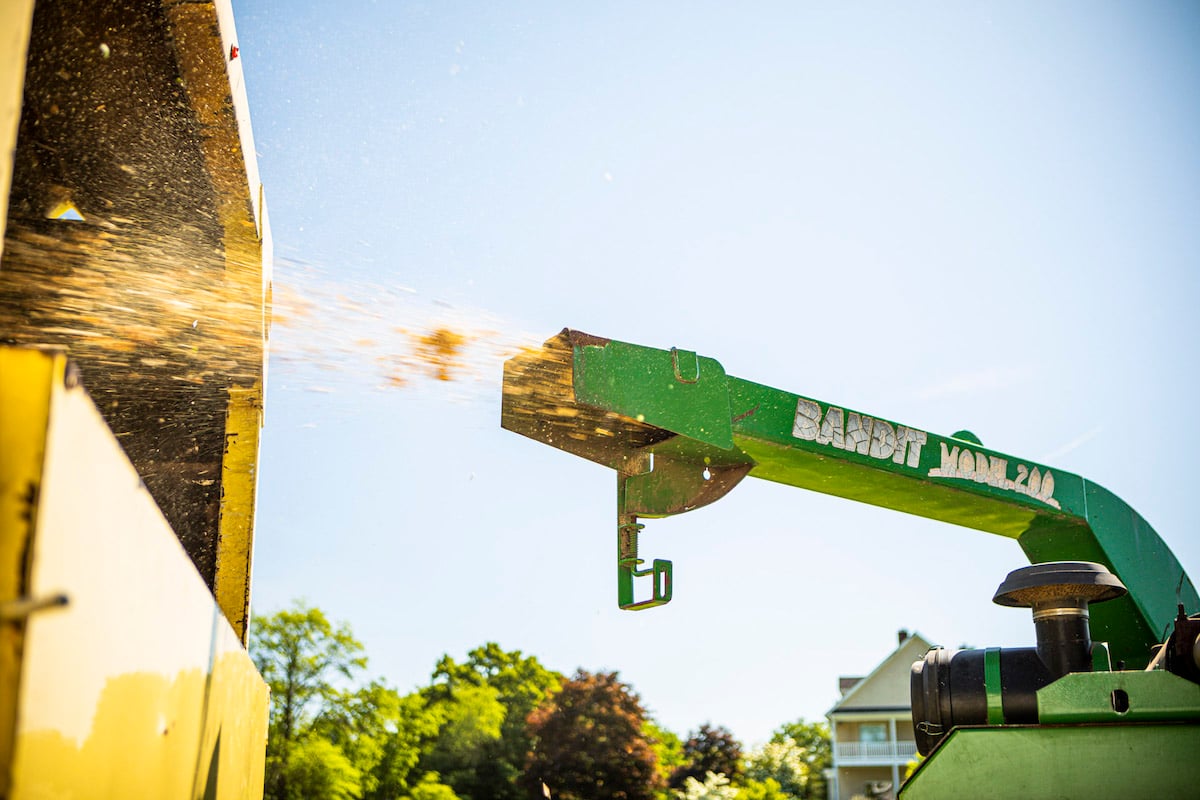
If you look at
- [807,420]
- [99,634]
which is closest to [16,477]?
[99,634]

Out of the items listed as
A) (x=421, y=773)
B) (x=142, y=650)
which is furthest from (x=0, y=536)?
(x=421, y=773)

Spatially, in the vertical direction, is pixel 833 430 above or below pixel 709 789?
above

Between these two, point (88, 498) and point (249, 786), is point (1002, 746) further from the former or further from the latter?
point (88, 498)

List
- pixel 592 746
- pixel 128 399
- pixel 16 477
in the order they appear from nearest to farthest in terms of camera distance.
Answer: pixel 16 477 < pixel 128 399 < pixel 592 746

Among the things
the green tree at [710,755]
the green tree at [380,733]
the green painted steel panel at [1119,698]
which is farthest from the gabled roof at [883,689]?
the green painted steel panel at [1119,698]

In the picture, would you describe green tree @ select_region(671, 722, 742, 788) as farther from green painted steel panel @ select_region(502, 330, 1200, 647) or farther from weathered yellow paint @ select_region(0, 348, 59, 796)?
weathered yellow paint @ select_region(0, 348, 59, 796)

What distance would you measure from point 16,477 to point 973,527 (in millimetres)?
5292

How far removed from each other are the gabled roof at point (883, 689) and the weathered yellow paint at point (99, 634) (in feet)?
129

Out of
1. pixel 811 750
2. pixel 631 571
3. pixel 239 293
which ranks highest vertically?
pixel 239 293

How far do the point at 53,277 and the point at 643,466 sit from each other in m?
2.35

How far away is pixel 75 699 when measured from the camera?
114cm

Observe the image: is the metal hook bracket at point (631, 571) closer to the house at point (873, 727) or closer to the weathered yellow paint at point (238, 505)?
the weathered yellow paint at point (238, 505)

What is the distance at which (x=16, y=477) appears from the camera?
102 centimetres

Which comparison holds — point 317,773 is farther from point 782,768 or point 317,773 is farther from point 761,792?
point 782,768
